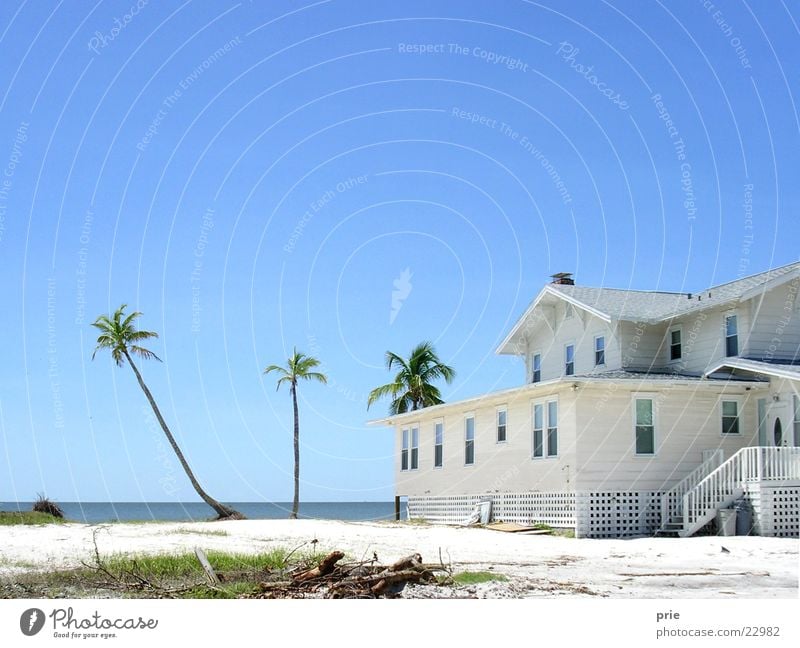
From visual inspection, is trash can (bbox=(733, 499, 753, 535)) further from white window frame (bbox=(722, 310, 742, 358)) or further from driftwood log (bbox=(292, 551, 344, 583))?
driftwood log (bbox=(292, 551, 344, 583))

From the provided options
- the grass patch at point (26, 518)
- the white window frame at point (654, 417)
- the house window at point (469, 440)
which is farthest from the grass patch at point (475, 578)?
the grass patch at point (26, 518)

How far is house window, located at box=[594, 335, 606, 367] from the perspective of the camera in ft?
109

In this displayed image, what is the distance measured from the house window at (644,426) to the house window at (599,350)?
476 centimetres

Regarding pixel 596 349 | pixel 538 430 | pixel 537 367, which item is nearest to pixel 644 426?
pixel 538 430

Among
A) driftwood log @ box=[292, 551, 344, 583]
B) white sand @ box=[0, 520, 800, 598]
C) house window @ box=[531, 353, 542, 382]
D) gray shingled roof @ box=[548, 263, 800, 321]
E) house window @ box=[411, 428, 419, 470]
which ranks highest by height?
gray shingled roof @ box=[548, 263, 800, 321]

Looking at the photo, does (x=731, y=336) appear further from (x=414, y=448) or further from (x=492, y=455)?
(x=414, y=448)

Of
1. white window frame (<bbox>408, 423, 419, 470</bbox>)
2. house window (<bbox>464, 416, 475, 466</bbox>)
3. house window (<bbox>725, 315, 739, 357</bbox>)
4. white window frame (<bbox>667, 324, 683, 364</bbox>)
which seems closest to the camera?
house window (<bbox>725, 315, 739, 357</bbox>)

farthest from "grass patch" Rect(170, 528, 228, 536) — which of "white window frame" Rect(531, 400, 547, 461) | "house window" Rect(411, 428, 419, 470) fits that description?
"house window" Rect(411, 428, 419, 470)

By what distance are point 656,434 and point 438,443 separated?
9936 millimetres

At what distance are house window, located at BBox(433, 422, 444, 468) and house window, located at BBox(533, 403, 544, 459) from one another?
6370 millimetres

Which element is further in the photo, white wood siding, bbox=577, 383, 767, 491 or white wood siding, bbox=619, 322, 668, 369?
white wood siding, bbox=619, 322, 668, 369

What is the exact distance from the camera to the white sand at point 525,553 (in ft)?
47.9
